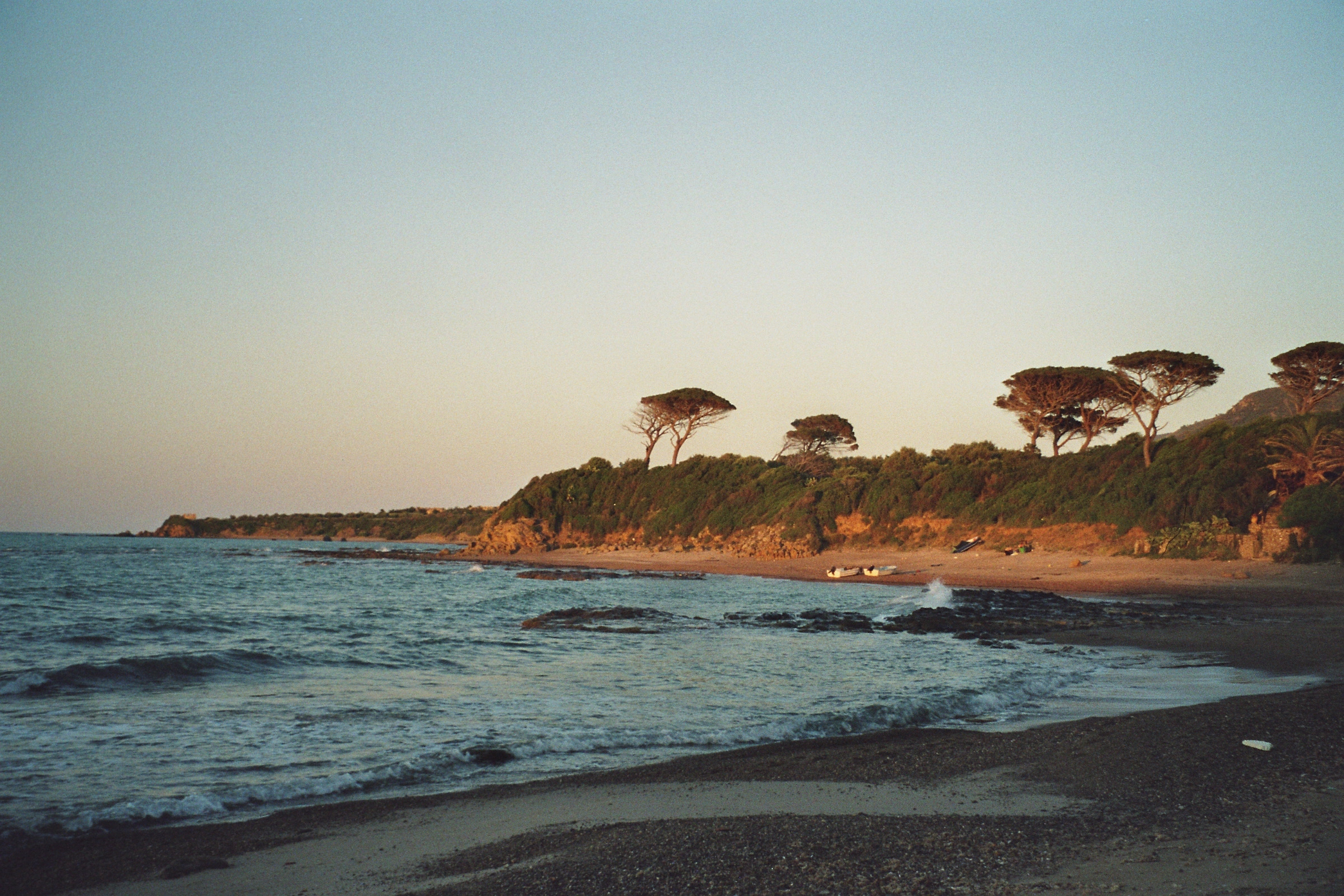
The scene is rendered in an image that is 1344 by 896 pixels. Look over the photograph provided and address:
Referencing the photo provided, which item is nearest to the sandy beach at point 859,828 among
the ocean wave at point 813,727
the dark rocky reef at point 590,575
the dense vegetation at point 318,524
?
the ocean wave at point 813,727

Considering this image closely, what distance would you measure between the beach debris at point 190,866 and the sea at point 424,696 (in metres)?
1.15

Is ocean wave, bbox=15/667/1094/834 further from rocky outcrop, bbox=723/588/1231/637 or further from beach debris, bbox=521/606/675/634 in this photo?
beach debris, bbox=521/606/675/634

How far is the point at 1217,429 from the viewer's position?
3753cm

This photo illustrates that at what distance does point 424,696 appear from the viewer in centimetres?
1114

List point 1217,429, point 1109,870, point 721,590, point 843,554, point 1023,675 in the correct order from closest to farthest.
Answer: point 1109,870
point 1023,675
point 721,590
point 1217,429
point 843,554

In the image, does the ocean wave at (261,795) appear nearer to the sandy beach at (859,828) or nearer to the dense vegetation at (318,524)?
the sandy beach at (859,828)

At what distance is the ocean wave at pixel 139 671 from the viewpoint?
37.0ft

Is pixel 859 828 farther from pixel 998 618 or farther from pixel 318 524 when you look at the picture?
pixel 318 524

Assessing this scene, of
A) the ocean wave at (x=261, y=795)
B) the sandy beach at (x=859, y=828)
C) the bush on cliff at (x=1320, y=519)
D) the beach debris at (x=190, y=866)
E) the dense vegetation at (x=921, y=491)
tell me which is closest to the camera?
the sandy beach at (x=859, y=828)

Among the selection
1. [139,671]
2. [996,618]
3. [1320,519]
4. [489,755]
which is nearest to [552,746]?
[489,755]

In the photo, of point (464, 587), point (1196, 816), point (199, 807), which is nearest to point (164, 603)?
point (464, 587)

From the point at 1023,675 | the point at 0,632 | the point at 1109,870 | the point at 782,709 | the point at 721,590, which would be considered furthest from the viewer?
the point at 721,590

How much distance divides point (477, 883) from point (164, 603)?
86.7 feet

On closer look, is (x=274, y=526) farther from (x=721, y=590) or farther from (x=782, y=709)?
(x=782, y=709)
